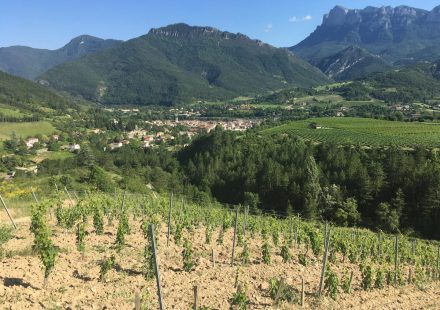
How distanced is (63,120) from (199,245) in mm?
154149

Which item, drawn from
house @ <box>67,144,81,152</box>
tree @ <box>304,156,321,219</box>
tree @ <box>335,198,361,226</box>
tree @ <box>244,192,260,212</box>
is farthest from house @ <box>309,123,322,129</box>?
house @ <box>67,144,81,152</box>

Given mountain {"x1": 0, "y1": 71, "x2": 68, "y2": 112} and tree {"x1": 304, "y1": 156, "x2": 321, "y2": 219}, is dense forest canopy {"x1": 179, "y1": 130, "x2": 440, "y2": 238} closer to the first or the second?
tree {"x1": 304, "y1": 156, "x2": 321, "y2": 219}

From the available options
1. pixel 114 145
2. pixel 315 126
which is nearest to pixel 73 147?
pixel 114 145

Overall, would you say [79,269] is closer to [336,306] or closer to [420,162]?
[336,306]

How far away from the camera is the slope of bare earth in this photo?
10648 millimetres

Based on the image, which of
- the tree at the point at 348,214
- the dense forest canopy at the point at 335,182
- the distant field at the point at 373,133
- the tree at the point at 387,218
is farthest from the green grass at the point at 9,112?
the tree at the point at 387,218

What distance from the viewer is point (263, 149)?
86.9 metres

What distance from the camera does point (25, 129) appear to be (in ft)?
424

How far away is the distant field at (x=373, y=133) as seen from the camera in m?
81.3

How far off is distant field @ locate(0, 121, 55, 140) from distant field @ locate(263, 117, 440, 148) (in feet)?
258

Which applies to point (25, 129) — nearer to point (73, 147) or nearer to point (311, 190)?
point (73, 147)

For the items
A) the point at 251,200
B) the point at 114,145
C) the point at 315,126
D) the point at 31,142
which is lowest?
the point at 251,200

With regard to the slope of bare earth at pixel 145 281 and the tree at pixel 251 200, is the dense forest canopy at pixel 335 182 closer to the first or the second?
the tree at pixel 251 200

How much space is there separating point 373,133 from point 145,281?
90214mm
